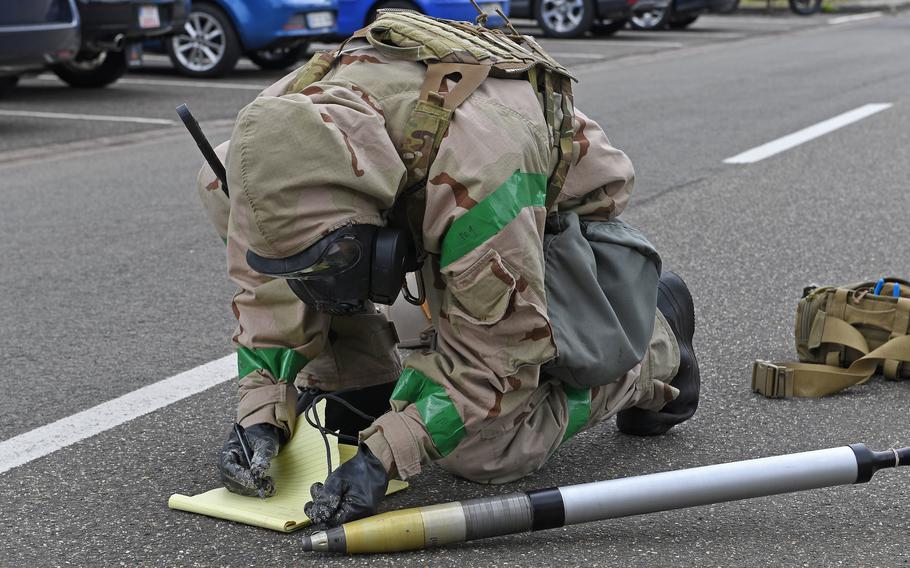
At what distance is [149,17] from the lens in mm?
10039

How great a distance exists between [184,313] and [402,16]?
6.52ft

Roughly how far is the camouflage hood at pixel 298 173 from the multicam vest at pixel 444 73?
0.10 metres

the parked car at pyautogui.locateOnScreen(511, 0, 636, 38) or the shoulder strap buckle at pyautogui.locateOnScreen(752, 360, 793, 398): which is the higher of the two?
the shoulder strap buckle at pyautogui.locateOnScreen(752, 360, 793, 398)

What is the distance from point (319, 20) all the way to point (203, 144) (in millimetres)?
9003

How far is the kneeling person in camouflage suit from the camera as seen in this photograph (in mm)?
2359

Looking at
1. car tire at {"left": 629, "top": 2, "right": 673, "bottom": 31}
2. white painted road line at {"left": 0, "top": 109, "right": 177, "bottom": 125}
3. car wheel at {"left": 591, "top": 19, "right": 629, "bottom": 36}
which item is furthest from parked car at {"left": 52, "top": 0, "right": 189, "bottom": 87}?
car tire at {"left": 629, "top": 2, "right": 673, "bottom": 31}

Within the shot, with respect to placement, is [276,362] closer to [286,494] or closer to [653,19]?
[286,494]

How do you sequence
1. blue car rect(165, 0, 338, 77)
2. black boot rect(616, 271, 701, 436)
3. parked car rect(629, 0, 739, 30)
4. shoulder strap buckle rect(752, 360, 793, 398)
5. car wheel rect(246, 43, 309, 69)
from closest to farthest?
black boot rect(616, 271, 701, 436) → shoulder strap buckle rect(752, 360, 793, 398) → blue car rect(165, 0, 338, 77) → car wheel rect(246, 43, 309, 69) → parked car rect(629, 0, 739, 30)

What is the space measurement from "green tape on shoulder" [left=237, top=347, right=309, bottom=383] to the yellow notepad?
11cm

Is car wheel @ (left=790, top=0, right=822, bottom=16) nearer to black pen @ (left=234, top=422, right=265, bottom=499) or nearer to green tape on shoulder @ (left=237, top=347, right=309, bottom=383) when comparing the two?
green tape on shoulder @ (left=237, top=347, right=309, bottom=383)

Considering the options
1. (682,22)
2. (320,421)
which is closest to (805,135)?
(320,421)

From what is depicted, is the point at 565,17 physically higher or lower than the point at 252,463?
lower

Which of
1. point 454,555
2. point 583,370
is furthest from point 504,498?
point 583,370

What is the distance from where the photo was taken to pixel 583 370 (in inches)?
106
